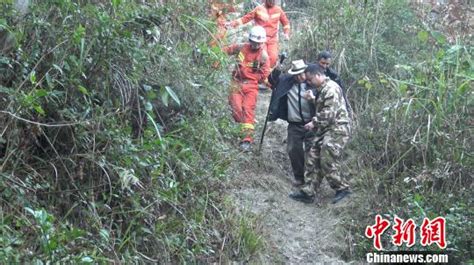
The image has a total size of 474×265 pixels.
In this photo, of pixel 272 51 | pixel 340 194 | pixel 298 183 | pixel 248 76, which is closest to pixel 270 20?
pixel 272 51

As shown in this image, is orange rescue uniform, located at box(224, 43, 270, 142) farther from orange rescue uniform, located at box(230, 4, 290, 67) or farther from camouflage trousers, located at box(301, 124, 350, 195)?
orange rescue uniform, located at box(230, 4, 290, 67)

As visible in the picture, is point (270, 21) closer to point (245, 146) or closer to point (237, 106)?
point (237, 106)

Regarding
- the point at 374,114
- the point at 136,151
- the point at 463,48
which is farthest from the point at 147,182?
the point at 463,48

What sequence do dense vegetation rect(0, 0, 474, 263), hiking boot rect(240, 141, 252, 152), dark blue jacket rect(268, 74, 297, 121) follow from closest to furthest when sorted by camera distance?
dense vegetation rect(0, 0, 474, 263), dark blue jacket rect(268, 74, 297, 121), hiking boot rect(240, 141, 252, 152)

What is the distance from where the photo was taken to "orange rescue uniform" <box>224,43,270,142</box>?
31.0 feet

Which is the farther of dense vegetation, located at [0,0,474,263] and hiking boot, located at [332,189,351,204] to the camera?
hiking boot, located at [332,189,351,204]

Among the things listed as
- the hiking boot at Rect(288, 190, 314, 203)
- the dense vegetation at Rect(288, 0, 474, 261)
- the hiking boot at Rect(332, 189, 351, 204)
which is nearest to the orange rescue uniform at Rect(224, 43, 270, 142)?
the hiking boot at Rect(288, 190, 314, 203)

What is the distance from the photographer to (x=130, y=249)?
5848 millimetres

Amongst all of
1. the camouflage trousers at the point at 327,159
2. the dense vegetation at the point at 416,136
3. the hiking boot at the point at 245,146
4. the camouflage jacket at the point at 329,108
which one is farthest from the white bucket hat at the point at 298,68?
the hiking boot at the point at 245,146

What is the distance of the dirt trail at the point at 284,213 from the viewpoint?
7.36 meters

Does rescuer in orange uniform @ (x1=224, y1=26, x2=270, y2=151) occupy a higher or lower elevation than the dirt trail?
higher

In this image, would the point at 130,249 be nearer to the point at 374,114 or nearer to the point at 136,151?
the point at 136,151

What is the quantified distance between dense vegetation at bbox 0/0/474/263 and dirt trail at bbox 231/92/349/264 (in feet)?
0.72

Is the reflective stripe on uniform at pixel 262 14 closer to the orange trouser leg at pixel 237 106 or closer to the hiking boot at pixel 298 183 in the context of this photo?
the orange trouser leg at pixel 237 106
